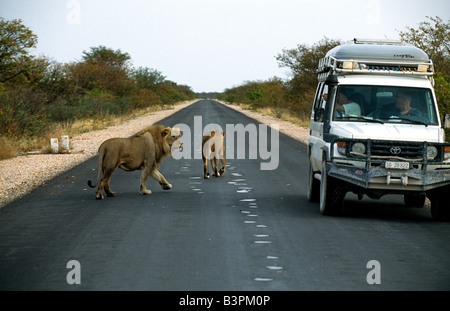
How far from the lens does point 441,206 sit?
32.8ft

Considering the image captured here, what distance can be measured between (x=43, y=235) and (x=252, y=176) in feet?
24.4

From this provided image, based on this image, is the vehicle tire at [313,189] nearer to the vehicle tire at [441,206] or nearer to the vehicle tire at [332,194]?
the vehicle tire at [332,194]

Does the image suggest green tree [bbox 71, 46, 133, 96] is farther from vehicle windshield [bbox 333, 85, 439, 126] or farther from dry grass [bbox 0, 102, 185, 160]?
vehicle windshield [bbox 333, 85, 439, 126]

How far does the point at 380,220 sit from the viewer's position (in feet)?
32.9

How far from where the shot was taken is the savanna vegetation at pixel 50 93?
24.2m

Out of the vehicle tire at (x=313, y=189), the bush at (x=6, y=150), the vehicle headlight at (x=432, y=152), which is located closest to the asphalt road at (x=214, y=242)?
the vehicle tire at (x=313, y=189)

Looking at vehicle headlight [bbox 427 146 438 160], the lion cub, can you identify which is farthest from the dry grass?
vehicle headlight [bbox 427 146 438 160]

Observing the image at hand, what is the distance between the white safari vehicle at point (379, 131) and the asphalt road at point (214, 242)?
527mm

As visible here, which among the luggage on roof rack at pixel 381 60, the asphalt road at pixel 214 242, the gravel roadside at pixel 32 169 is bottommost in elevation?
the asphalt road at pixel 214 242

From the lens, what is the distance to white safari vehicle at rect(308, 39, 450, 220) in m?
9.51

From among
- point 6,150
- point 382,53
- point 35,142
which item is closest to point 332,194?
point 382,53

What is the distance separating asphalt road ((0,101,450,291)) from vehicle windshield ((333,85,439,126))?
1599mm
